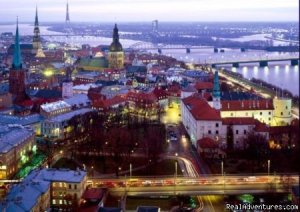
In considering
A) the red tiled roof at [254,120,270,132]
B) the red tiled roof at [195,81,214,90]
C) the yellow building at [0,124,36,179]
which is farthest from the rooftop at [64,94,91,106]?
the red tiled roof at [254,120,270,132]

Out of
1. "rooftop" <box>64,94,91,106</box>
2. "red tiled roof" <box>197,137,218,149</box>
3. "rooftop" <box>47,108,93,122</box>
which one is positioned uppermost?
"rooftop" <box>64,94,91,106</box>

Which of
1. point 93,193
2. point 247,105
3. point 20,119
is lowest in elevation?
point 93,193

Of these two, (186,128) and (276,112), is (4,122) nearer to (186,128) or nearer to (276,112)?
(186,128)

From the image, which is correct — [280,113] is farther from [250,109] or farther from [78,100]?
[78,100]

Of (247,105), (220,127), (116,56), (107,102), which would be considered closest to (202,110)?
(220,127)

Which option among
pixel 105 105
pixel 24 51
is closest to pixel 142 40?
pixel 24 51

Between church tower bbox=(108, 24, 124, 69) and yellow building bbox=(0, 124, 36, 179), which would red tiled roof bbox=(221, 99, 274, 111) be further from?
church tower bbox=(108, 24, 124, 69)

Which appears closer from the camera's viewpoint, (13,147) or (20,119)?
(13,147)
